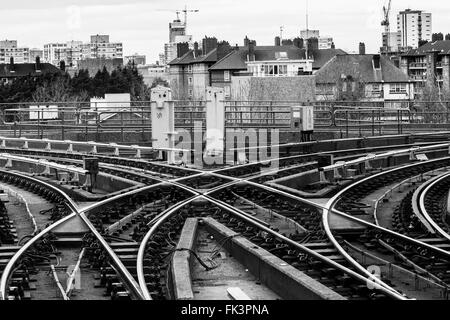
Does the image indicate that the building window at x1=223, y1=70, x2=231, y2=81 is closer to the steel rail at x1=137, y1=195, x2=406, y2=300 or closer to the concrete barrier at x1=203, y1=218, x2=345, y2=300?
the steel rail at x1=137, y1=195, x2=406, y2=300

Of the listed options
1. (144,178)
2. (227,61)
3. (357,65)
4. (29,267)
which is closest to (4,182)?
(144,178)

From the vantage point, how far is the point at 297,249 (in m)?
14.5

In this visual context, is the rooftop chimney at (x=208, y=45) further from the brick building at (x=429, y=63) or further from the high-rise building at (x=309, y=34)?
the high-rise building at (x=309, y=34)

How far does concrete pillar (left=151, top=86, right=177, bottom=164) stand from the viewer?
2908 centimetres

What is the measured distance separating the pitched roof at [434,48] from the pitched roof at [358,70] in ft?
126

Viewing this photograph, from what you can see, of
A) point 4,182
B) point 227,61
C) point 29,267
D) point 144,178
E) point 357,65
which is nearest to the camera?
point 29,267

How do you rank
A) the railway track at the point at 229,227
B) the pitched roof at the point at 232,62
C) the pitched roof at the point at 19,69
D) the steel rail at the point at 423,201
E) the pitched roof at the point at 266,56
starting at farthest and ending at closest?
the pitched roof at the point at 19,69 < the pitched roof at the point at 266,56 < the pitched roof at the point at 232,62 < the steel rail at the point at 423,201 < the railway track at the point at 229,227

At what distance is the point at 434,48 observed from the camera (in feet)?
503

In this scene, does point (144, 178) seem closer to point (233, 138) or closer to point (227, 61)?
point (233, 138)

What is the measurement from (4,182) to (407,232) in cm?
1202

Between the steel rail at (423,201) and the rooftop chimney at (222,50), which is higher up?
the rooftop chimney at (222,50)

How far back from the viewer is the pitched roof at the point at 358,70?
107938 mm

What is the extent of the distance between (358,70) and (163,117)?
82.6m

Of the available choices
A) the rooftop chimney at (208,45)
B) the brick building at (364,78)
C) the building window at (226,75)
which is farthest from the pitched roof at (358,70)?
the rooftop chimney at (208,45)
